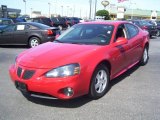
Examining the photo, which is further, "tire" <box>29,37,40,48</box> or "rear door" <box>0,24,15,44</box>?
"rear door" <box>0,24,15,44</box>

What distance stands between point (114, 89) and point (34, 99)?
5.83ft

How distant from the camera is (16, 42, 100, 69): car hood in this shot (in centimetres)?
495

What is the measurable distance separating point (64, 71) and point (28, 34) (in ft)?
32.1

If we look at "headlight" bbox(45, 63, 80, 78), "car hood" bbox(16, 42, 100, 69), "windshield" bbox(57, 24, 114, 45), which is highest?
"windshield" bbox(57, 24, 114, 45)

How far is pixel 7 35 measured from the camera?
14.5 m

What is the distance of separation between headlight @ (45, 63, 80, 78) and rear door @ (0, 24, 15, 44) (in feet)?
33.3

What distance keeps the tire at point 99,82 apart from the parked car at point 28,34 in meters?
8.44

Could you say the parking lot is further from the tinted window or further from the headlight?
the tinted window

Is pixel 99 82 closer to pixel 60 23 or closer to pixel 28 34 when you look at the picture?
pixel 28 34

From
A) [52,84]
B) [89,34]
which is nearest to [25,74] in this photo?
[52,84]

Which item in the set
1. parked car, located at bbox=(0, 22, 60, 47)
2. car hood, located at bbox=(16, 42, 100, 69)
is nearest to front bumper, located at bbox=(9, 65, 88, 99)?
car hood, located at bbox=(16, 42, 100, 69)

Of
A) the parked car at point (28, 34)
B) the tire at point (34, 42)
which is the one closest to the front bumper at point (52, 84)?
the parked car at point (28, 34)

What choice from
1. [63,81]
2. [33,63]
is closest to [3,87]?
[33,63]

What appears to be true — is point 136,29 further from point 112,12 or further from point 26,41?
point 112,12
